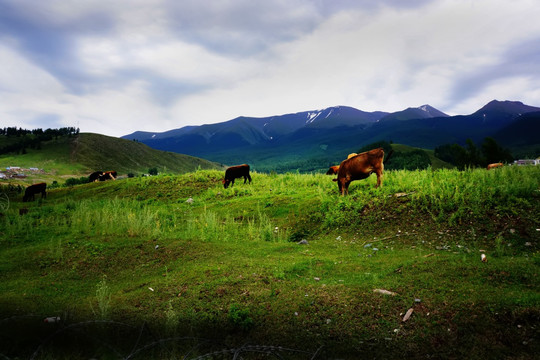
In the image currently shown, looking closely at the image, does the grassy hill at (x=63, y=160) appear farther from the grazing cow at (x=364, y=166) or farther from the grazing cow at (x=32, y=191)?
the grazing cow at (x=364, y=166)

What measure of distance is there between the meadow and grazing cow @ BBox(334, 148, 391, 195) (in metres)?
0.75

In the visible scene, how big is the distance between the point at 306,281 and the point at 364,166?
759 centimetres

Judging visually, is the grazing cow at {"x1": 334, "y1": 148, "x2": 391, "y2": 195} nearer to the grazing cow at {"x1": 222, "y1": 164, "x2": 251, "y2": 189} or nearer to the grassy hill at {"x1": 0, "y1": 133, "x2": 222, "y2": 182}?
the grazing cow at {"x1": 222, "y1": 164, "x2": 251, "y2": 189}

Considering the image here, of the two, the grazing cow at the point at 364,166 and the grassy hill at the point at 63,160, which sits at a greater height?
the grassy hill at the point at 63,160

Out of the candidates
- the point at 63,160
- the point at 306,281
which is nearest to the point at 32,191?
the point at 306,281

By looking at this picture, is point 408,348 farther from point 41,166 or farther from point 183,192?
point 41,166

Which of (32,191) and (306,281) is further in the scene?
(32,191)

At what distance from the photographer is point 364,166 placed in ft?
40.3

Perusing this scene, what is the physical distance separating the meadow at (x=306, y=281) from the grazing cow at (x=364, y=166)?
29.4 inches

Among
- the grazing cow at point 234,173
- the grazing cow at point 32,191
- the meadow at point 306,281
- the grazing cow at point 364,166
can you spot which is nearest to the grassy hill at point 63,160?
the grazing cow at point 32,191

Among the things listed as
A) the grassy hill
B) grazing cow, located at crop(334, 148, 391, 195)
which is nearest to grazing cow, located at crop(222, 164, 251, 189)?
grazing cow, located at crop(334, 148, 391, 195)

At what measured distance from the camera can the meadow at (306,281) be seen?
401cm

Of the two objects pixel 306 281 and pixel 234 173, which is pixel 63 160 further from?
pixel 306 281

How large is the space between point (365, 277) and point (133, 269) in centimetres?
549
